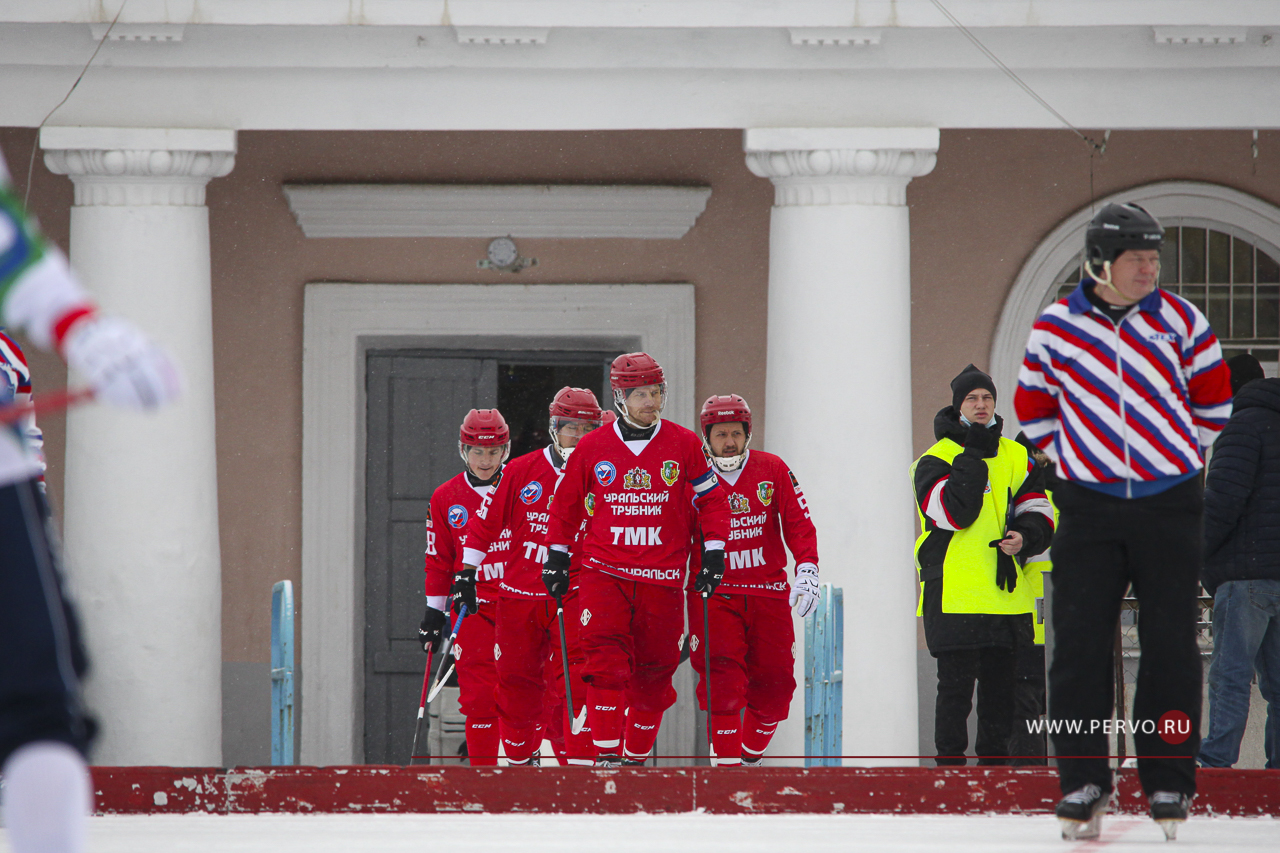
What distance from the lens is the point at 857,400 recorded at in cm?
788

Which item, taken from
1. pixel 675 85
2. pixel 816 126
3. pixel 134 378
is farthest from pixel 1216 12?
pixel 134 378

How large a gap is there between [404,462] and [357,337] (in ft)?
2.83

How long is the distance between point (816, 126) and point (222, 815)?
15.4 ft

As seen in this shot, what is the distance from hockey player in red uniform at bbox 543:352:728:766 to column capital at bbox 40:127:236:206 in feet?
9.58

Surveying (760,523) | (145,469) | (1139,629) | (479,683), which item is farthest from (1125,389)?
(145,469)

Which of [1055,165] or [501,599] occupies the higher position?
[1055,165]

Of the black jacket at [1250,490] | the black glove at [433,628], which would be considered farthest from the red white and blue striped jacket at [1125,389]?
the black glove at [433,628]

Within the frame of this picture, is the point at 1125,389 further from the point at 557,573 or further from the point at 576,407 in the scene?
the point at 576,407

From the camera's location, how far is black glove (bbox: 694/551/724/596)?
6.09 metres

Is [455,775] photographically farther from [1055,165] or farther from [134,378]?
[1055,165]

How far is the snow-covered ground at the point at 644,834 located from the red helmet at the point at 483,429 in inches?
125

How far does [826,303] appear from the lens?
7891mm

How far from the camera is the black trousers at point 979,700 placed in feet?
20.6

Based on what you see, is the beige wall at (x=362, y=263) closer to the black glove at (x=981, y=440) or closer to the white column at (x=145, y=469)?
the white column at (x=145, y=469)
